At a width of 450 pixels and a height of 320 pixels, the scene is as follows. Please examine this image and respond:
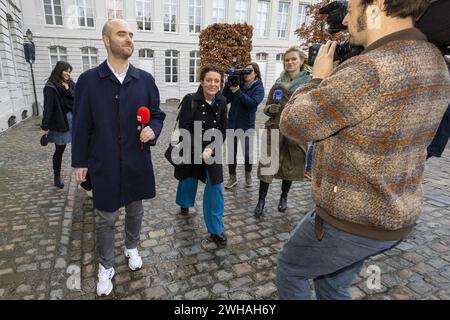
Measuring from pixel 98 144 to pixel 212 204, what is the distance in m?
1.55

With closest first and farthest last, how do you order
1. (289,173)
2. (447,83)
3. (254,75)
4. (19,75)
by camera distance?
(447,83) → (289,173) → (254,75) → (19,75)

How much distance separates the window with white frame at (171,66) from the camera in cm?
2444

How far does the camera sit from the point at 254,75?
17.1ft

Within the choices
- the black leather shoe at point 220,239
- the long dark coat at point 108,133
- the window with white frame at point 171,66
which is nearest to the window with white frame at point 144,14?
the window with white frame at point 171,66

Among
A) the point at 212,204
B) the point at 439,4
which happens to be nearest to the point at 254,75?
the point at 212,204

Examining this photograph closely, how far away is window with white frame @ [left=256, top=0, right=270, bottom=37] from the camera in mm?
25953

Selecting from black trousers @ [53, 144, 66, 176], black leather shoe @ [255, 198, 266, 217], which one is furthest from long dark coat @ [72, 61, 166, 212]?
black trousers @ [53, 144, 66, 176]

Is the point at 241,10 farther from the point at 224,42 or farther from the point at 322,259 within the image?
the point at 322,259

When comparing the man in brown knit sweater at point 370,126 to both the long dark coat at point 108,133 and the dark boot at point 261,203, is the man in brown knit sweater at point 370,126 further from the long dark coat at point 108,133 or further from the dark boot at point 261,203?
the dark boot at point 261,203

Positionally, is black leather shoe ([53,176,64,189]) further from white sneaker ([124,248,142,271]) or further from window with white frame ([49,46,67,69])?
window with white frame ([49,46,67,69])

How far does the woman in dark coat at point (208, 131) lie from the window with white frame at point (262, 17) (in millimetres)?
25408

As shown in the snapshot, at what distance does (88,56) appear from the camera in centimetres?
2198

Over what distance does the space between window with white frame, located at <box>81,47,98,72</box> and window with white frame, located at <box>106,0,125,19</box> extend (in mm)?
2771
